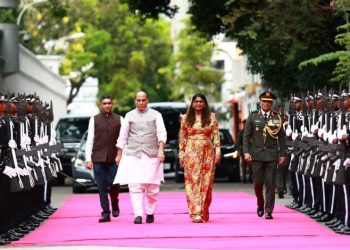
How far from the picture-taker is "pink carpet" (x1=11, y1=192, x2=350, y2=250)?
16.3 metres

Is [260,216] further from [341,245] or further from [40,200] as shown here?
[341,245]

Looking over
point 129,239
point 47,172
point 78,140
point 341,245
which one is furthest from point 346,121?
point 78,140

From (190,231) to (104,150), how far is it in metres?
3.26

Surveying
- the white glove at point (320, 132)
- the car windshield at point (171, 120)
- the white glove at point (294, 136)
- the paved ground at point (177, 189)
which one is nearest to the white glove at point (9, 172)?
the white glove at point (320, 132)

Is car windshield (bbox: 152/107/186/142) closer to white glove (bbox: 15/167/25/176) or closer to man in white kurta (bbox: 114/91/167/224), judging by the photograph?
man in white kurta (bbox: 114/91/167/224)

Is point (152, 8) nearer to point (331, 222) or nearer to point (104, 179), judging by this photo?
point (104, 179)

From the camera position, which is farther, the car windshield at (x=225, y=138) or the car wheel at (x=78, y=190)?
the car windshield at (x=225, y=138)

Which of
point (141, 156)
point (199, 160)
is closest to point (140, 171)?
point (141, 156)

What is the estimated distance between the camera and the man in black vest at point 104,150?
20.8 metres

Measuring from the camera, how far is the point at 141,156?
2008 cm

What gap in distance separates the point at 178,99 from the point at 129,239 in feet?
227

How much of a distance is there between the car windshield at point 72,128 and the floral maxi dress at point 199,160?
17.6 meters

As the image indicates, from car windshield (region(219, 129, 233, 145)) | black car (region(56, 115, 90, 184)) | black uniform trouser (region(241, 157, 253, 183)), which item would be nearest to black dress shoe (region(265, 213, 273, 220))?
black uniform trouser (region(241, 157, 253, 183))

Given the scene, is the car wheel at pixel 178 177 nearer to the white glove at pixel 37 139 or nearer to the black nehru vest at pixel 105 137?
the black nehru vest at pixel 105 137
